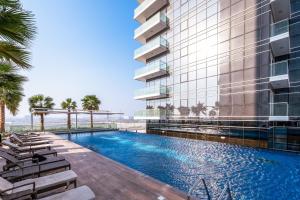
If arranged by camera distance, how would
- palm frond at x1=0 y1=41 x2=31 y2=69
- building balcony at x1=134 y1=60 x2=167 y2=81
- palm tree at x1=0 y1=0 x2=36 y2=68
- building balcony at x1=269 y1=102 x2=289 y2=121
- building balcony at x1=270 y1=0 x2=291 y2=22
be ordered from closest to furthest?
palm tree at x1=0 y1=0 x2=36 y2=68 < palm frond at x1=0 y1=41 x2=31 y2=69 < building balcony at x1=269 y1=102 x2=289 y2=121 < building balcony at x1=270 y1=0 x2=291 y2=22 < building balcony at x1=134 y1=60 x2=167 y2=81

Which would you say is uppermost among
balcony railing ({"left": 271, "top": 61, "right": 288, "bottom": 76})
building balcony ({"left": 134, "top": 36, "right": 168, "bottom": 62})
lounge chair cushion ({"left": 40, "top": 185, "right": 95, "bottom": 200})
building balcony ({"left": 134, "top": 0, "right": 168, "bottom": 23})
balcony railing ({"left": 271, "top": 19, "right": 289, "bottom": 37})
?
building balcony ({"left": 134, "top": 0, "right": 168, "bottom": 23})

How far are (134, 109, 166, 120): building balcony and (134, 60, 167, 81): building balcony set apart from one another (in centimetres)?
492

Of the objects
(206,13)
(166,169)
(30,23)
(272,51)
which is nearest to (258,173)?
(166,169)

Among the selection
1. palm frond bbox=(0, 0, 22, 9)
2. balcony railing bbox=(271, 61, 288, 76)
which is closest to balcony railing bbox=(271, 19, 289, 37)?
balcony railing bbox=(271, 61, 288, 76)

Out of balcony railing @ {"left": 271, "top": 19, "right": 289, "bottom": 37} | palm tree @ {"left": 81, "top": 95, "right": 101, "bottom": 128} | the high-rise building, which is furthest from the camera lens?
palm tree @ {"left": 81, "top": 95, "right": 101, "bottom": 128}

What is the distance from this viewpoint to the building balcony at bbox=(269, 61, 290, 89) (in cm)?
1363

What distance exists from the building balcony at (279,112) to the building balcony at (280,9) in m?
7.52

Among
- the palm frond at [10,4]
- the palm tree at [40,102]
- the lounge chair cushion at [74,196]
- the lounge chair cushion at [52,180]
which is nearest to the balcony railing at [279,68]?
the lounge chair cushion at [52,180]

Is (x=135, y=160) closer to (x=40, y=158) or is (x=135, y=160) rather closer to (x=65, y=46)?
(x=40, y=158)

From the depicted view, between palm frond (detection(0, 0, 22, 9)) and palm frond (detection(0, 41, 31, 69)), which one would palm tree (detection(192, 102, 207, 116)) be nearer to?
palm frond (detection(0, 41, 31, 69))

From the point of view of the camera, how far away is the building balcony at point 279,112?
43.7 feet

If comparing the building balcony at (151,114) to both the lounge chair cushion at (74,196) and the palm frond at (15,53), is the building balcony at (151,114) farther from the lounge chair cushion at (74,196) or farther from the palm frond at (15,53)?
the lounge chair cushion at (74,196)

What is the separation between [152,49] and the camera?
1017 inches

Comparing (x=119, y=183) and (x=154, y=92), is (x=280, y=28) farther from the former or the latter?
(x=119, y=183)
